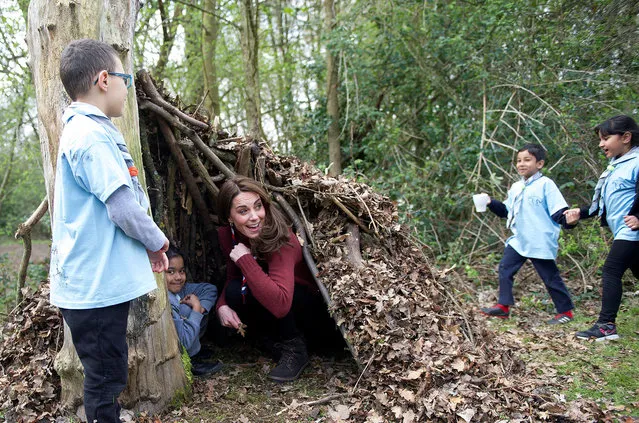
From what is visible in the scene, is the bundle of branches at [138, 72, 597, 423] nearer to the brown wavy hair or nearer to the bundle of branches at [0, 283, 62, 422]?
the brown wavy hair

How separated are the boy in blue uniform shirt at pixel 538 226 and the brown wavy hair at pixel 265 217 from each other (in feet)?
9.75

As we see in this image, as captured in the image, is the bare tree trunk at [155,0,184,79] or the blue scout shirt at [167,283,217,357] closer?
the blue scout shirt at [167,283,217,357]

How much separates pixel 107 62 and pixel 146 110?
4.85ft

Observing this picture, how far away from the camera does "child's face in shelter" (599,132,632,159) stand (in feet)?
14.7

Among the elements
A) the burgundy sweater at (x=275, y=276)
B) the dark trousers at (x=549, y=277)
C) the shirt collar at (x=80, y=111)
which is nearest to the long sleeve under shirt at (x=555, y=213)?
the dark trousers at (x=549, y=277)

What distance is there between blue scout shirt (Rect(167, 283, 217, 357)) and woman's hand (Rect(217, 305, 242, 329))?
154 mm

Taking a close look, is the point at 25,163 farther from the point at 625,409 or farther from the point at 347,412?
the point at 625,409

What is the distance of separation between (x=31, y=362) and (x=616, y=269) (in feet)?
15.8

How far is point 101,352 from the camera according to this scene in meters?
2.48

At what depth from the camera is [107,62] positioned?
94.7 inches

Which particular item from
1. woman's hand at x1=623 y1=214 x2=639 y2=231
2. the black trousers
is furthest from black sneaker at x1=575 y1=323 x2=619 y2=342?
the black trousers

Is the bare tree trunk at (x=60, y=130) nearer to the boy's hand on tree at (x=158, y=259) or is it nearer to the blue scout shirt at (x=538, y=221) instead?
the boy's hand on tree at (x=158, y=259)

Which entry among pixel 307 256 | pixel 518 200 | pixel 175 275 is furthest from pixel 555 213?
pixel 175 275

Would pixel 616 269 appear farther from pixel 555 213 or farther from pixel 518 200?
pixel 518 200
